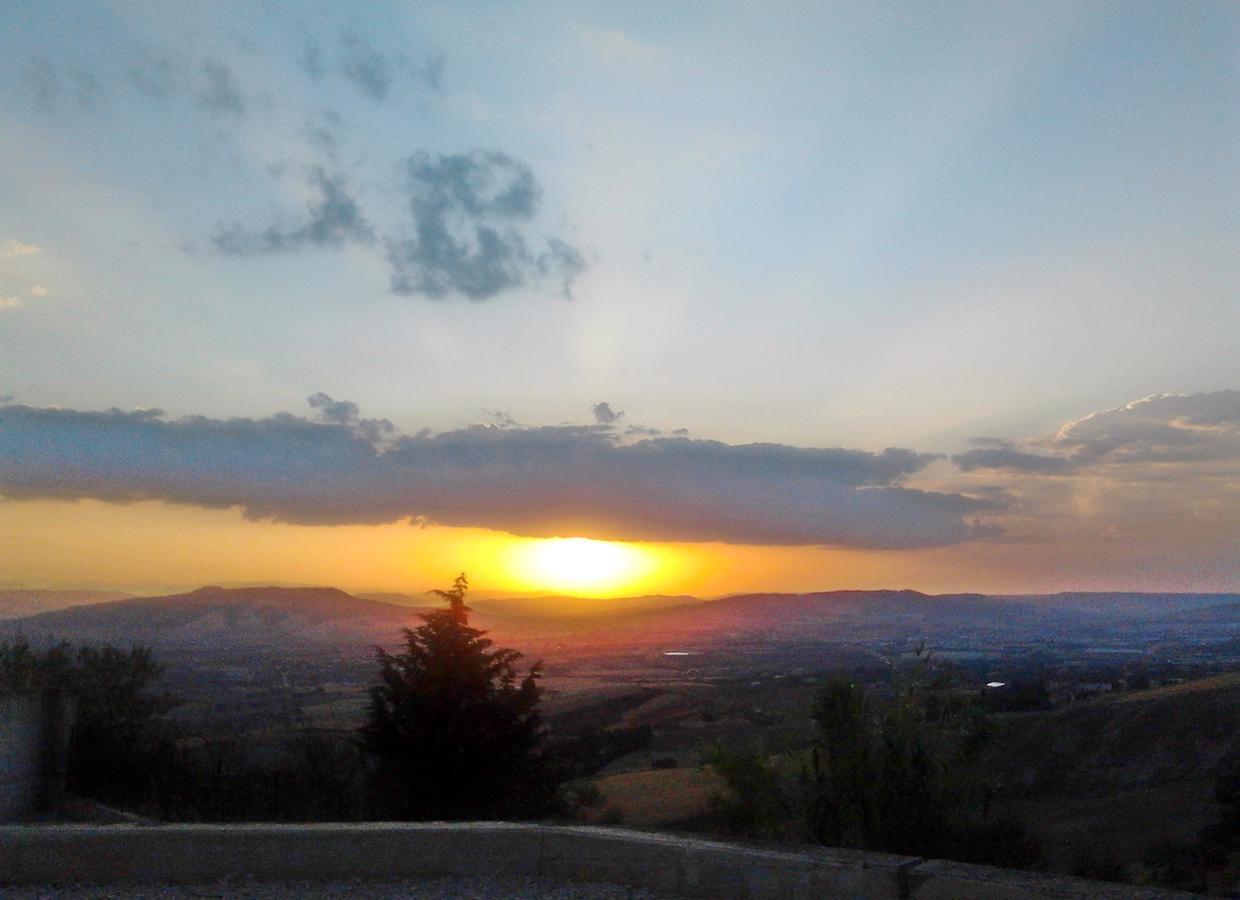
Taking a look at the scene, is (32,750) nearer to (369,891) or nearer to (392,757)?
(392,757)

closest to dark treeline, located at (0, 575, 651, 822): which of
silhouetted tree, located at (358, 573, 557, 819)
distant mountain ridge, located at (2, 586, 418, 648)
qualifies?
silhouetted tree, located at (358, 573, 557, 819)

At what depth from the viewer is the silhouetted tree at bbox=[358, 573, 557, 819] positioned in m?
13.8

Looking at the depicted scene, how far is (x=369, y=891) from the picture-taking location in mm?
7816

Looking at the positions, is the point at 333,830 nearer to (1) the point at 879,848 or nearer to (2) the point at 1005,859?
(1) the point at 879,848

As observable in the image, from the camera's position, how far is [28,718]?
11.8m

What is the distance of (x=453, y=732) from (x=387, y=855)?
234 inches

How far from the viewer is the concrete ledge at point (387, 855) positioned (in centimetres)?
749

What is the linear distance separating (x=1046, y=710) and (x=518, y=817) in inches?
868

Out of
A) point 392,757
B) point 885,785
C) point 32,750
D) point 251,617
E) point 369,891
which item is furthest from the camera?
point 251,617

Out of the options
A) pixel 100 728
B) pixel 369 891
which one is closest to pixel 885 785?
pixel 369 891

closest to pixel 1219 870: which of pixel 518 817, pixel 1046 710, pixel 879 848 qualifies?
pixel 879 848

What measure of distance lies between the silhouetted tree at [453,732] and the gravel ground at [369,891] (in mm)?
5636

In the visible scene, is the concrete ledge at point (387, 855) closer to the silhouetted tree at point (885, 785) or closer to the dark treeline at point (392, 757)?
the silhouetted tree at point (885, 785)

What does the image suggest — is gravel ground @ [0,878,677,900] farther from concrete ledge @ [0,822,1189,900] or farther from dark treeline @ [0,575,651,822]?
dark treeline @ [0,575,651,822]
